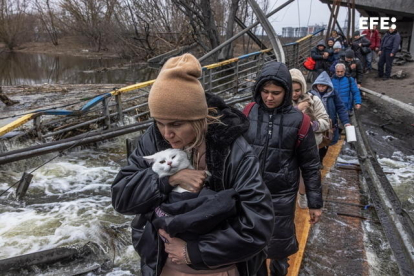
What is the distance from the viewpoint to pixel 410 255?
2844 millimetres

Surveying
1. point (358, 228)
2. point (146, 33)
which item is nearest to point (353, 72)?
point (358, 228)

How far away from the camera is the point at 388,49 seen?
11.6 metres

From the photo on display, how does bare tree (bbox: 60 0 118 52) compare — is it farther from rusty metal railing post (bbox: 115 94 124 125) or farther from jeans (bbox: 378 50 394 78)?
rusty metal railing post (bbox: 115 94 124 125)


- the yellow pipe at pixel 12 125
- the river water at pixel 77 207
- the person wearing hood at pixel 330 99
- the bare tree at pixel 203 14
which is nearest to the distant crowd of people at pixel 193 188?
the river water at pixel 77 207

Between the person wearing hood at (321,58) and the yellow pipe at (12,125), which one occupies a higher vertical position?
the person wearing hood at (321,58)

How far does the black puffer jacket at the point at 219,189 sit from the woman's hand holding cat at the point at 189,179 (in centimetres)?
4

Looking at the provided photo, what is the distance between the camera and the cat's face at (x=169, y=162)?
137 centimetres

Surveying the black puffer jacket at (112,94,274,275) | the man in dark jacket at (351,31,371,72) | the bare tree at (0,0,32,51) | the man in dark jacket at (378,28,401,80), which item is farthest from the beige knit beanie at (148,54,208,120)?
the bare tree at (0,0,32,51)

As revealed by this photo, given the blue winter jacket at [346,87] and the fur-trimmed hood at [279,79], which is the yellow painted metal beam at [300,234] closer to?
the fur-trimmed hood at [279,79]

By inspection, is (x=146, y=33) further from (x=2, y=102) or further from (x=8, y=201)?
(x=8, y=201)

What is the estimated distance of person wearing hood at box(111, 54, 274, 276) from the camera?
126 centimetres

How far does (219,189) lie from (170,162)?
9.3 inches

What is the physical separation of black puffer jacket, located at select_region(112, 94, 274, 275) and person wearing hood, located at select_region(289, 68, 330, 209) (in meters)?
2.09

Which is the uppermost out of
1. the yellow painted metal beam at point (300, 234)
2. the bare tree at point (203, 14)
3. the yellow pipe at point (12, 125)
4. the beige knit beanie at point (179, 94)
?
the bare tree at point (203, 14)
